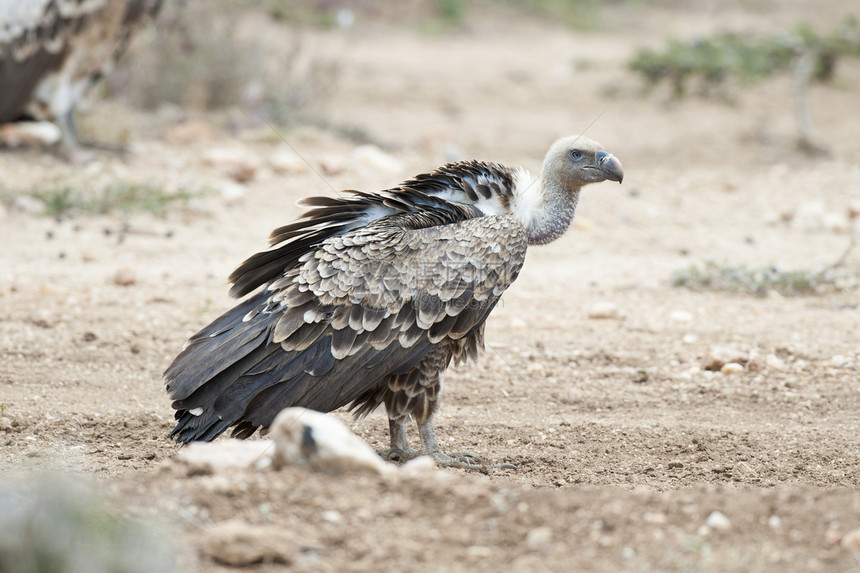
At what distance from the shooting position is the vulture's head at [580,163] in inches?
200

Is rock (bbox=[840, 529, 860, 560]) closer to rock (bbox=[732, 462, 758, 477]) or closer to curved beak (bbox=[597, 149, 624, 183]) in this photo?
rock (bbox=[732, 462, 758, 477])

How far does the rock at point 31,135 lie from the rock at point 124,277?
12.2ft

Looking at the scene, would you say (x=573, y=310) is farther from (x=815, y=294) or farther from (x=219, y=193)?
(x=219, y=193)

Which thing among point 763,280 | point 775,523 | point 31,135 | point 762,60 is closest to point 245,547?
point 775,523

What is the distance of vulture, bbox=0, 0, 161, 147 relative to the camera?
973 cm

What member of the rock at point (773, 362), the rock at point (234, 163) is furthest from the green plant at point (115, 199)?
the rock at point (773, 362)

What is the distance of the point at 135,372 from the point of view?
600 centimetres

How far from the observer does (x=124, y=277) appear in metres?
7.45

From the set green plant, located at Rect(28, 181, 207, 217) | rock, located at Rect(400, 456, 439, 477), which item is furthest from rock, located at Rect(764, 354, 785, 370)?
green plant, located at Rect(28, 181, 207, 217)

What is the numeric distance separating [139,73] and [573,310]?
25.2 feet

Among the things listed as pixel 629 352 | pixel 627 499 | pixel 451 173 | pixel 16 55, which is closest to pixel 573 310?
pixel 629 352

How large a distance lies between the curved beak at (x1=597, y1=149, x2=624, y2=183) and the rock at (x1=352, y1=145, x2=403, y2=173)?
18.4 ft

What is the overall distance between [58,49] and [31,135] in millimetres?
1107

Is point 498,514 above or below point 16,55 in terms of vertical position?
below
